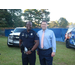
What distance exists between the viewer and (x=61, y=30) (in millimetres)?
12992

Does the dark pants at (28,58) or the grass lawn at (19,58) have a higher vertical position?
the dark pants at (28,58)

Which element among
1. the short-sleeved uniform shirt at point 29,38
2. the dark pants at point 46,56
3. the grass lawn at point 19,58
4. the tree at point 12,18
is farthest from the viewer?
the tree at point 12,18

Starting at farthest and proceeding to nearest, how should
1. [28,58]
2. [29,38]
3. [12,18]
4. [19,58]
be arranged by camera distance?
[12,18], [19,58], [28,58], [29,38]

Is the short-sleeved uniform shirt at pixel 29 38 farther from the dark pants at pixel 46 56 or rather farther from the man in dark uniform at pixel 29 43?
the dark pants at pixel 46 56

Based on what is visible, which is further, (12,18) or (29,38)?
(12,18)

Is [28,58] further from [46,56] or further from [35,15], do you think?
[35,15]

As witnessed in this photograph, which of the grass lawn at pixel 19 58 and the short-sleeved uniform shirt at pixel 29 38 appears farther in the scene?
the grass lawn at pixel 19 58

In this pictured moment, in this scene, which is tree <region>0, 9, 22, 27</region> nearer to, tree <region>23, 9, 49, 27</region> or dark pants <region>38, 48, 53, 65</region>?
tree <region>23, 9, 49, 27</region>

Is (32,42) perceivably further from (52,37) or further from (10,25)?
(10,25)

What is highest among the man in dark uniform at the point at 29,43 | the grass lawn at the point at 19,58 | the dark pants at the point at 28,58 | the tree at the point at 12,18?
the tree at the point at 12,18

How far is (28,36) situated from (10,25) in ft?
94.8

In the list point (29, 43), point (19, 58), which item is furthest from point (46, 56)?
point (19, 58)

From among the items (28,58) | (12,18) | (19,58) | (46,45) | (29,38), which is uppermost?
(12,18)

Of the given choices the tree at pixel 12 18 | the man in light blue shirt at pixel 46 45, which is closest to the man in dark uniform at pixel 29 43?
the man in light blue shirt at pixel 46 45
